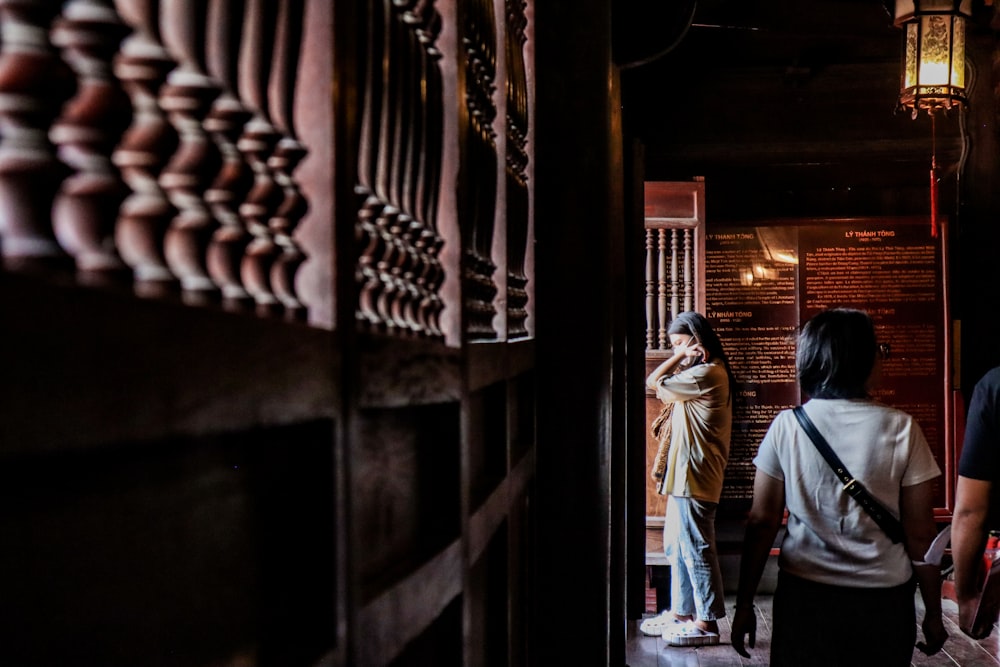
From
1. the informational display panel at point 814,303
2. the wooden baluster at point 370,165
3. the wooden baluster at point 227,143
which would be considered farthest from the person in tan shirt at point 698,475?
the wooden baluster at point 227,143

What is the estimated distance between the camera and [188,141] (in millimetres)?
682

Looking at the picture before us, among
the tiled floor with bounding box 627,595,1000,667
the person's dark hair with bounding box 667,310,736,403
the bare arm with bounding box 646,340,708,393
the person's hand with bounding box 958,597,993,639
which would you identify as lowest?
the tiled floor with bounding box 627,595,1000,667

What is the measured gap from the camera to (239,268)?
2.58 feet

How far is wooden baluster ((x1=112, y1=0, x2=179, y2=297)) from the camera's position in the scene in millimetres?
617

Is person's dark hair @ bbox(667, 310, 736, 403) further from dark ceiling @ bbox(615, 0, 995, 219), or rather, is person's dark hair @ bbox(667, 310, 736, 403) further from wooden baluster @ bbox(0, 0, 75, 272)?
wooden baluster @ bbox(0, 0, 75, 272)

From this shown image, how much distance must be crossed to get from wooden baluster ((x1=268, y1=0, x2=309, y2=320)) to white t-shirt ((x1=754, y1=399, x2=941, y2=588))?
2.71 m

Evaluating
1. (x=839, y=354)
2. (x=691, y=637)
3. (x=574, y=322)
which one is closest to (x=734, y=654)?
(x=691, y=637)

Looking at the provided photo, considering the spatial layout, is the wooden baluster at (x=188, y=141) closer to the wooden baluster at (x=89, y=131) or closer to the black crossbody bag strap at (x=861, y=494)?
the wooden baluster at (x=89, y=131)

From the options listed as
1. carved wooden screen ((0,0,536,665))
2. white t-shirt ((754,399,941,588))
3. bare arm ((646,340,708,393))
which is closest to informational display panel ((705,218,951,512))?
bare arm ((646,340,708,393))

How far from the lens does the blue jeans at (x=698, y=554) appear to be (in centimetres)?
599

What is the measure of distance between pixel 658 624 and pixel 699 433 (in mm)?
1352

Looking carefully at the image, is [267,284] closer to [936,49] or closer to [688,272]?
[936,49]

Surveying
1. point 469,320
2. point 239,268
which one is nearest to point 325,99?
point 239,268

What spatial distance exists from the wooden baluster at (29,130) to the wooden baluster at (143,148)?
7 cm
